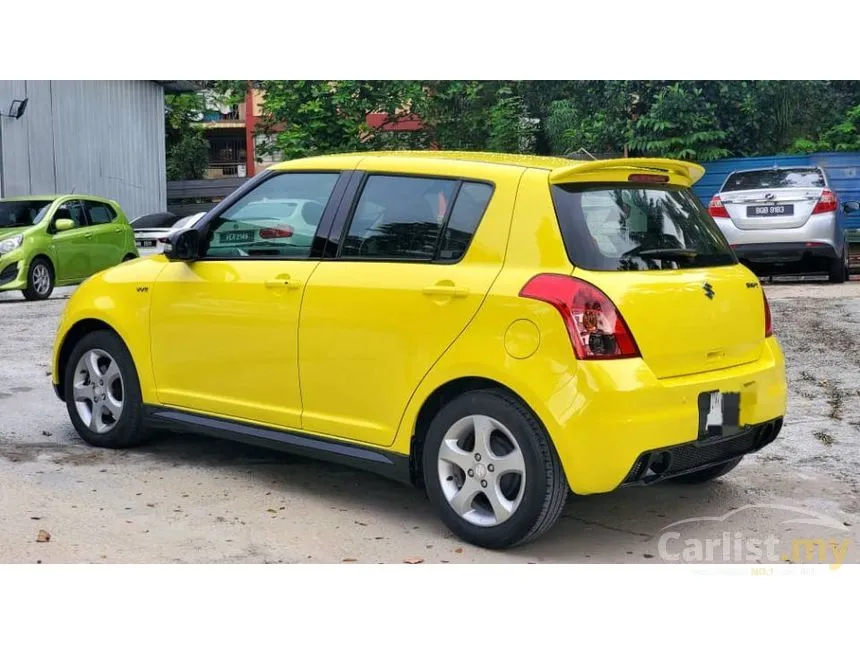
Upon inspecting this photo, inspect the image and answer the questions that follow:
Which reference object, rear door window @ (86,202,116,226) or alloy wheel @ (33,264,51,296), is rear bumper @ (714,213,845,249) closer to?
alloy wheel @ (33,264,51,296)

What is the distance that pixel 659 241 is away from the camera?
189 inches

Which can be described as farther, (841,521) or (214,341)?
(214,341)

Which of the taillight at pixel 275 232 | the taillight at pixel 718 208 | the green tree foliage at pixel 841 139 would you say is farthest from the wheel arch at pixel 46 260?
the green tree foliage at pixel 841 139

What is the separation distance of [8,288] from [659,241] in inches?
501

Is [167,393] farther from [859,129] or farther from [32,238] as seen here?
[859,129]

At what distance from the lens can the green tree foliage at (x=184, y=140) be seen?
1674 inches

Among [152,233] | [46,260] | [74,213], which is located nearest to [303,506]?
[46,260]

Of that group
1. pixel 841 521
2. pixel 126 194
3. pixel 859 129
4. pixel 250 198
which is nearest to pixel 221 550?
pixel 250 198

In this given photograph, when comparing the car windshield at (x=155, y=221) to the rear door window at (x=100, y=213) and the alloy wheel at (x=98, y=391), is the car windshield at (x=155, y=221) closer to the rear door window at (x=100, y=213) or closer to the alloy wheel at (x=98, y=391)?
the rear door window at (x=100, y=213)

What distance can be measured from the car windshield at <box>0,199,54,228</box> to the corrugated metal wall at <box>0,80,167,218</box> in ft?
21.1

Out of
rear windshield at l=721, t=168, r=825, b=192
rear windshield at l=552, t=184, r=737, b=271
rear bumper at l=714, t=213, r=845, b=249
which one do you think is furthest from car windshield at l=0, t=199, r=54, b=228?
rear windshield at l=552, t=184, r=737, b=271

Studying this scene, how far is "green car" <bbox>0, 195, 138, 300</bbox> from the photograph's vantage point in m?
15.6

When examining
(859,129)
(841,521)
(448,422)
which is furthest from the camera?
(859,129)

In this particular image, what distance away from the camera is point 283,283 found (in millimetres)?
5273
